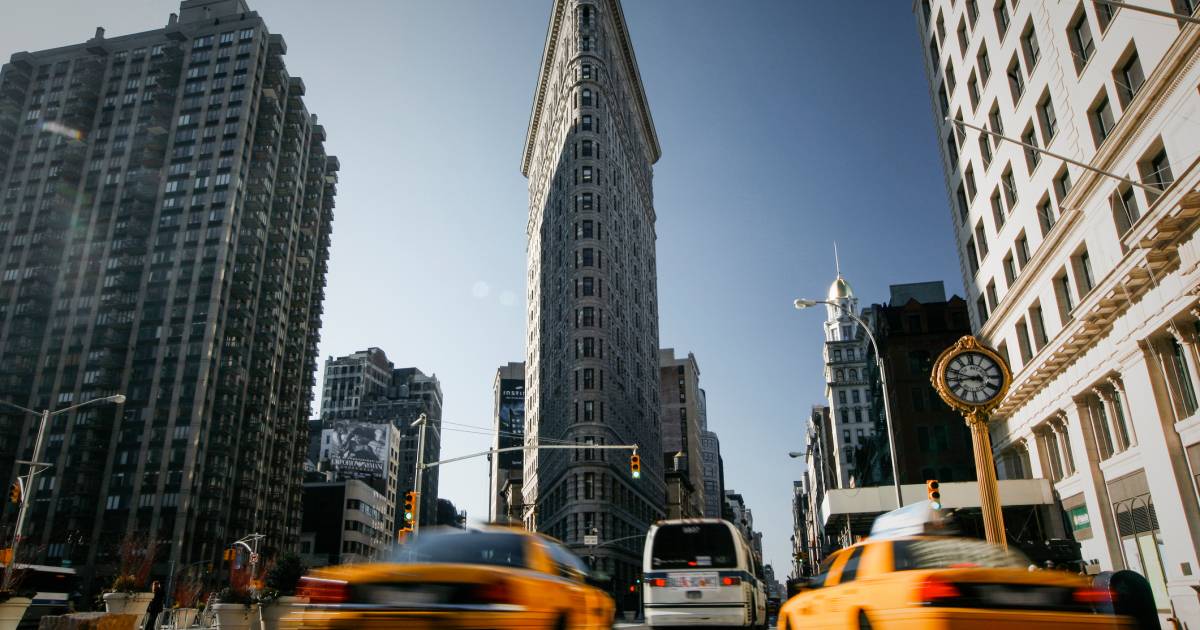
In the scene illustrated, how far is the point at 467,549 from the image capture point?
9.29 metres

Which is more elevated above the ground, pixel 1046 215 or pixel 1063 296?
pixel 1046 215

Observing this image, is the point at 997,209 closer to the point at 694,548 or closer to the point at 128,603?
the point at 694,548

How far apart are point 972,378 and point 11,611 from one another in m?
25.7

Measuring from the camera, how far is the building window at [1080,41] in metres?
27.5

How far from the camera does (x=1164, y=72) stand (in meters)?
22.3

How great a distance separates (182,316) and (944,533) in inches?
4305

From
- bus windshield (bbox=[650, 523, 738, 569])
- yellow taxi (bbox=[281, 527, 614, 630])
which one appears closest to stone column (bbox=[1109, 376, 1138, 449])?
bus windshield (bbox=[650, 523, 738, 569])

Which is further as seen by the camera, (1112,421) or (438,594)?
(1112,421)

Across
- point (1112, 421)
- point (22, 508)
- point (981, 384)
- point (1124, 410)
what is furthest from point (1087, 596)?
point (22, 508)

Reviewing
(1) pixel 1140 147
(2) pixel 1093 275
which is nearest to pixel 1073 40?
(1) pixel 1140 147

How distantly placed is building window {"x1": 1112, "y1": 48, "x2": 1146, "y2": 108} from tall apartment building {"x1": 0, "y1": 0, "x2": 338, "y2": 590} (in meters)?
96.4

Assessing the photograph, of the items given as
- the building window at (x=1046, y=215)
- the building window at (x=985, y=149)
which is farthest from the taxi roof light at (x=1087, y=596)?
the building window at (x=985, y=149)

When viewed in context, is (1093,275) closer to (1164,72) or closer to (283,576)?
(1164,72)

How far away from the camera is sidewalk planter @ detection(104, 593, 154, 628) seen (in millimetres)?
19516
